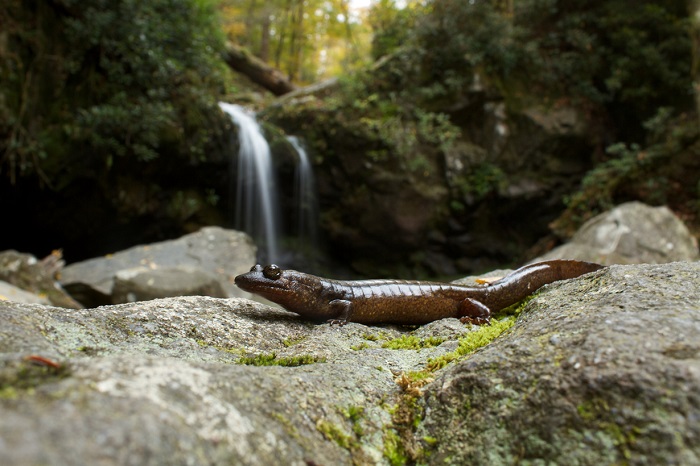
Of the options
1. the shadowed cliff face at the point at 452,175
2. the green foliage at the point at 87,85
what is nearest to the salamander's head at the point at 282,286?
the green foliage at the point at 87,85

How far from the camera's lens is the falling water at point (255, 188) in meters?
13.8

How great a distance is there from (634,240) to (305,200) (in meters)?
9.17

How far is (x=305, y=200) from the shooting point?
584 inches

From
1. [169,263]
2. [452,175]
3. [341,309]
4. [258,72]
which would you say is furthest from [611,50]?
[258,72]

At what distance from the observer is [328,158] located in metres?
14.2

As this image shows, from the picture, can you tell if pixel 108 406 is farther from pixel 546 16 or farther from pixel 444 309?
pixel 546 16

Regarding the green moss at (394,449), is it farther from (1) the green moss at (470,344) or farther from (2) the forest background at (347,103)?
(2) the forest background at (347,103)

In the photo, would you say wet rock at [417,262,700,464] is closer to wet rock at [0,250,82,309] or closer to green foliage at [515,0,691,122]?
wet rock at [0,250,82,309]

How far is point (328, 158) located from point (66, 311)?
12.3m

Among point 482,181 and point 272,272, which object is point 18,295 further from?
point 482,181

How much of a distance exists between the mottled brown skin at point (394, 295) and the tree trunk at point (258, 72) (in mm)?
19762

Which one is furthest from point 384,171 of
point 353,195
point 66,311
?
point 66,311

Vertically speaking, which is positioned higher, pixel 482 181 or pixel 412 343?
pixel 482 181

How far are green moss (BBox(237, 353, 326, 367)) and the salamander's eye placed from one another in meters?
0.92
